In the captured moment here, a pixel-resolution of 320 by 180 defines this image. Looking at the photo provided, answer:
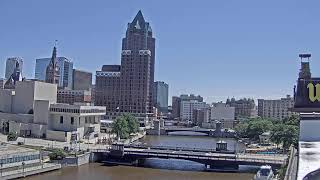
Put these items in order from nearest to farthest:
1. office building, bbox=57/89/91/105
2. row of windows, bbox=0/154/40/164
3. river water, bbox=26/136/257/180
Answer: row of windows, bbox=0/154/40/164 < river water, bbox=26/136/257/180 < office building, bbox=57/89/91/105

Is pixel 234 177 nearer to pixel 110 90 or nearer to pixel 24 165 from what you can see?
pixel 24 165

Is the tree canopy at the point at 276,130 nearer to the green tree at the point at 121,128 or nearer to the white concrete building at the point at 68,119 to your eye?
the green tree at the point at 121,128

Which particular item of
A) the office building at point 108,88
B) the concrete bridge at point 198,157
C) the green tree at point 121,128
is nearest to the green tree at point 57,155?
the concrete bridge at point 198,157

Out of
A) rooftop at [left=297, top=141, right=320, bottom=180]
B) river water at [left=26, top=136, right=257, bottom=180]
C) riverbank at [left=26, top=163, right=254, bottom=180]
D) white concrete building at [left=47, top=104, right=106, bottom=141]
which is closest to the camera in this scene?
rooftop at [left=297, top=141, right=320, bottom=180]

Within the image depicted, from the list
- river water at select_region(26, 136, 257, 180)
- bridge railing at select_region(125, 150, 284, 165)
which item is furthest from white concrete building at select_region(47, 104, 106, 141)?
river water at select_region(26, 136, 257, 180)

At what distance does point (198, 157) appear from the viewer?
207 ft

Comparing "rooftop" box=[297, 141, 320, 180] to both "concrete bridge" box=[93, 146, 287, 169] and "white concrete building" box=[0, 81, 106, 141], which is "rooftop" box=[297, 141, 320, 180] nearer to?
"concrete bridge" box=[93, 146, 287, 169]

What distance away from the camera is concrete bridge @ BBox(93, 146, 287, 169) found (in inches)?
2394

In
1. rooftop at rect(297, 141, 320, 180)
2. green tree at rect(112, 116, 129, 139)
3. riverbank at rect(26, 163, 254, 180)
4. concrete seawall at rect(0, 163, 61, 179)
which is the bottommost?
riverbank at rect(26, 163, 254, 180)

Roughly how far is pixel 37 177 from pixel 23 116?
149 feet

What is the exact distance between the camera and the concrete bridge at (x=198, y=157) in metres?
60.8

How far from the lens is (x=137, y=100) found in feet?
583

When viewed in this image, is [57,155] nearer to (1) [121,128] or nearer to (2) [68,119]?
(2) [68,119]

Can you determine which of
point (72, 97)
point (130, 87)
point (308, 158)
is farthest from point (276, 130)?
point (72, 97)
